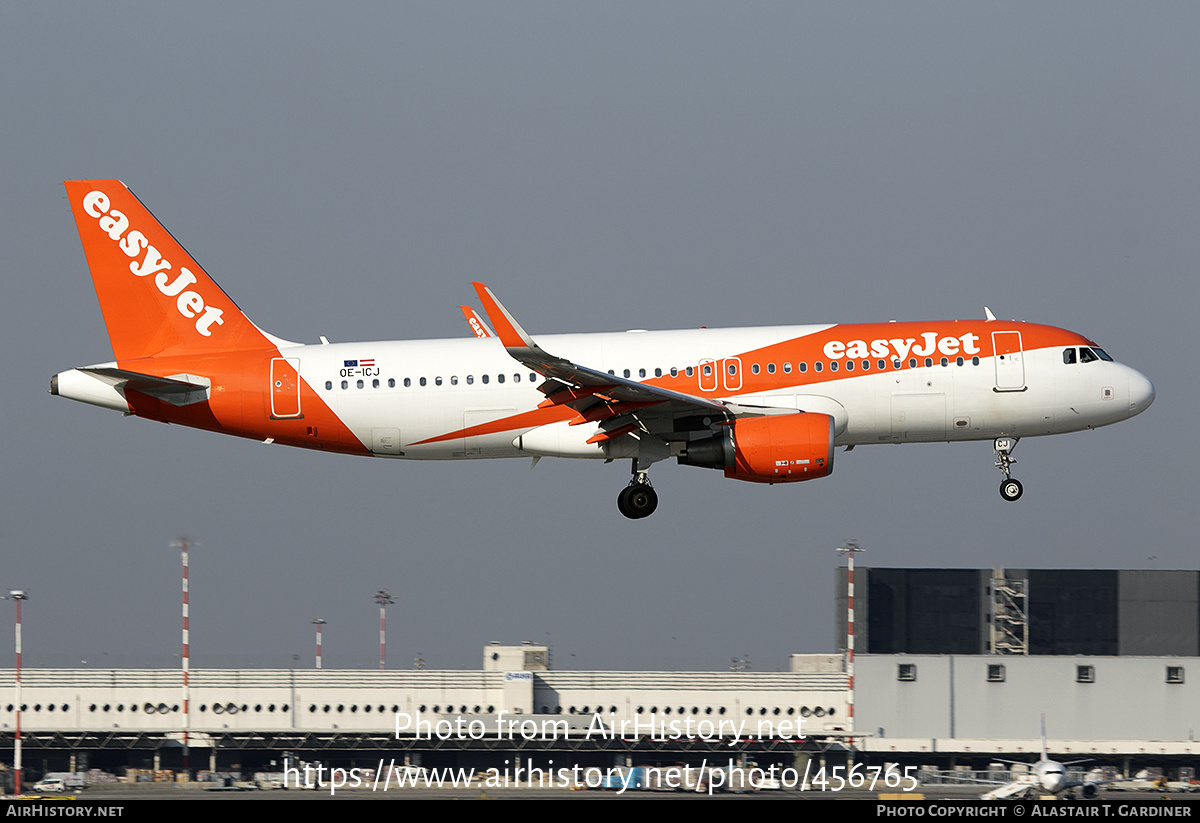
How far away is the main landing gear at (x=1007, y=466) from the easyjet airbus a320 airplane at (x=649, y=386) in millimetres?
45

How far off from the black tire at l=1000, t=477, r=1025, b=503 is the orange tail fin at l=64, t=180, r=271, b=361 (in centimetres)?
1991

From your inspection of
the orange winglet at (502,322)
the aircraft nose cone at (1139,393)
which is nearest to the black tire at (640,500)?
the orange winglet at (502,322)

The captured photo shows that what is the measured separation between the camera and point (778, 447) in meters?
33.4

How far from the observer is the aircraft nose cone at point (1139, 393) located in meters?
36.2

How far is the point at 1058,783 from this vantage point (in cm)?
5300

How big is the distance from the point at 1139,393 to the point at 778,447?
403 inches

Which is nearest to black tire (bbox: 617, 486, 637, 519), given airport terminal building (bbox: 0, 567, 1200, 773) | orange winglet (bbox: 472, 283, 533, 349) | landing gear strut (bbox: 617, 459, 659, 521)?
landing gear strut (bbox: 617, 459, 659, 521)

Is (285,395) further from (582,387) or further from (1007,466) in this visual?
(1007,466)

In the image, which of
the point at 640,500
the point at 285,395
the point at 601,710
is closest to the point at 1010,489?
the point at 640,500

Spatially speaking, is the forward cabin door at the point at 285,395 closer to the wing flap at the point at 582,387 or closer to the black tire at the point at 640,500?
the wing flap at the point at 582,387

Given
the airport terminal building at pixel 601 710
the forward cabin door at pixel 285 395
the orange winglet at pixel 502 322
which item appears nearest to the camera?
the orange winglet at pixel 502 322

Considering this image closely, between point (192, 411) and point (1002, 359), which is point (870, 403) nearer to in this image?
point (1002, 359)
